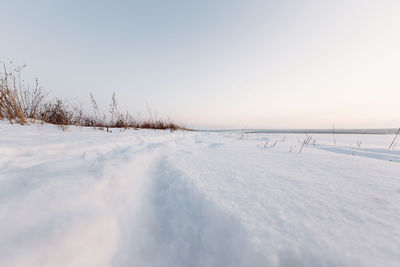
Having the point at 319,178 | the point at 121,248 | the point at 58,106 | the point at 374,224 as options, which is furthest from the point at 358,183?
the point at 58,106

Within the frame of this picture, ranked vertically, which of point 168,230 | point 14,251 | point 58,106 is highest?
point 58,106

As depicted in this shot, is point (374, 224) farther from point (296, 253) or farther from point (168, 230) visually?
point (168, 230)

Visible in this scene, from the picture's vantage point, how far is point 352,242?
35 cm

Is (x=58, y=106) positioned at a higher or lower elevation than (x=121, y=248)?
higher

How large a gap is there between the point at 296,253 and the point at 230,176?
476 mm

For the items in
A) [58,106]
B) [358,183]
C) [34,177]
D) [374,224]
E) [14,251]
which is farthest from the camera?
[58,106]

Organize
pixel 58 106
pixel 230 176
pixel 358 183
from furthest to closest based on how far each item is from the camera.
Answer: pixel 58 106
pixel 230 176
pixel 358 183

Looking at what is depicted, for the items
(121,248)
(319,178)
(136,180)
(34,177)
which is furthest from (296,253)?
(34,177)

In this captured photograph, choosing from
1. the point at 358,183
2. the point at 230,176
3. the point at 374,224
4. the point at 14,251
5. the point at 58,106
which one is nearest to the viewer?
the point at 14,251

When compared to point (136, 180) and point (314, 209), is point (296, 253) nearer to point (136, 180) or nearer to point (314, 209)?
point (314, 209)

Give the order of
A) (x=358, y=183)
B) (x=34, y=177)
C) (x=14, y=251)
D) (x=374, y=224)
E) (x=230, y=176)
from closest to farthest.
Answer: (x=14, y=251) → (x=374, y=224) → (x=34, y=177) → (x=358, y=183) → (x=230, y=176)

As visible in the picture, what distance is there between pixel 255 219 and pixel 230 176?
36 centimetres

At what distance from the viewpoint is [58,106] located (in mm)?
3373

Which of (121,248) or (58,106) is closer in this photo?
(121,248)
